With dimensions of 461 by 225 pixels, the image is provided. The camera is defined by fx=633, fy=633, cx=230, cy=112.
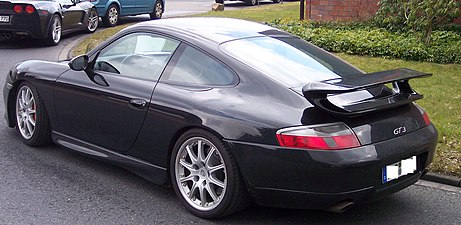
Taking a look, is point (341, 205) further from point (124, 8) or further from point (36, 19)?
point (124, 8)

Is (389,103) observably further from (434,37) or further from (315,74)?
(434,37)

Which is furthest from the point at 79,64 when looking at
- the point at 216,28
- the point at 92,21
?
the point at 92,21

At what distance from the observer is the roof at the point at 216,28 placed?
4938 millimetres

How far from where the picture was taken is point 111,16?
653 inches

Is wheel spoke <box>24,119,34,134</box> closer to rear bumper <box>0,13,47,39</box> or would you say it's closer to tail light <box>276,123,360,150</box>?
tail light <box>276,123,360,150</box>

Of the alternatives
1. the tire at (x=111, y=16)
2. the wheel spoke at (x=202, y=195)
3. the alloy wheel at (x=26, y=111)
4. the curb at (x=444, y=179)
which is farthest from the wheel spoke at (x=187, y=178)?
the tire at (x=111, y=16)

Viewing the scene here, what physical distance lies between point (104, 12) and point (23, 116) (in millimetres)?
10695

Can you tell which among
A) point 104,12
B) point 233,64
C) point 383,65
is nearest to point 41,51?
point 104,12

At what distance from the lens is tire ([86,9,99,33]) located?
1495cm

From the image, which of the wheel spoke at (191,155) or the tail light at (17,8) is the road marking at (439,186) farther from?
the tail light at (17,8)

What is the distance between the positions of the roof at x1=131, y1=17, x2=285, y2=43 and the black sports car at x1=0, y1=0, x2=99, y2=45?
790cm

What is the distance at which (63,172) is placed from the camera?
17.6 feet

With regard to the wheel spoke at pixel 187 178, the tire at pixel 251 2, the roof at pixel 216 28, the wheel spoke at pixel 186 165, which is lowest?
the tire at pixel 251 2

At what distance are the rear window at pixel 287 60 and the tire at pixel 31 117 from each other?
2.00 m
